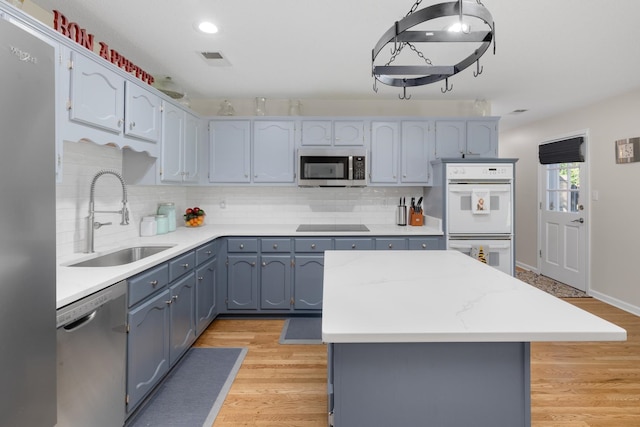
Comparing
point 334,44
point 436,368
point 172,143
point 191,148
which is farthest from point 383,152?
point 436,368

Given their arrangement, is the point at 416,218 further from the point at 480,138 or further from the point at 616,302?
the point at 616,302

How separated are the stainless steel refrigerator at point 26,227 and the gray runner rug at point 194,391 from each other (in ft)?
3.09

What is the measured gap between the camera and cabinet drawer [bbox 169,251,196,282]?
228cm

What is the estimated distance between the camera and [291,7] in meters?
2.08

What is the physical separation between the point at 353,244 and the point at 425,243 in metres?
0.74

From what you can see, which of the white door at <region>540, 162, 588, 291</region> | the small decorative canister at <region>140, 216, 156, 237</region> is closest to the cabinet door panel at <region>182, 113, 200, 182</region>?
the small decorative canister at <region>140, 216, 156, 237</region>

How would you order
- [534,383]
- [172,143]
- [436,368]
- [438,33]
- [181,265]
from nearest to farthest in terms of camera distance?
[436,368] → [438,33] → [534,383] → [181,265] → [172,143]

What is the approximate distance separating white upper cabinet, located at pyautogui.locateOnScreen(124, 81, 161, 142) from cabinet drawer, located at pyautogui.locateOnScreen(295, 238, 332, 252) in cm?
159

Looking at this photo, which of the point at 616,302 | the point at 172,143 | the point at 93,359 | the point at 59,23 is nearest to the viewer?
the point at 93,359

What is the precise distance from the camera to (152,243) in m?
2.68

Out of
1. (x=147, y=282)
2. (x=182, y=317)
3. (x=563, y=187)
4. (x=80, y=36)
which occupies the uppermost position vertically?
(x=80, y=36)

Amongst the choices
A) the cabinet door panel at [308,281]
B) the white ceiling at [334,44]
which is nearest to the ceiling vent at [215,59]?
the white ceiling at [334,44]

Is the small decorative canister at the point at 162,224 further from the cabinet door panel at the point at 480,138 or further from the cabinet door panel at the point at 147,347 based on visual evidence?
the cabinet door panel at the point at 480,138

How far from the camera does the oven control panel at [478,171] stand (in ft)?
11.2
